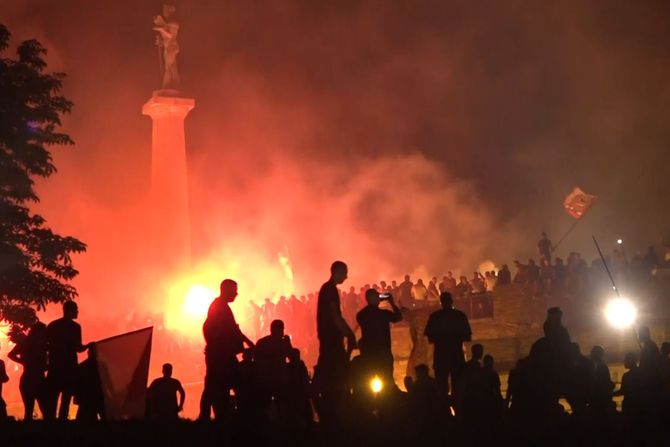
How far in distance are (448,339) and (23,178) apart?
9.11m

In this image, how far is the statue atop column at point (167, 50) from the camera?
41125 mm

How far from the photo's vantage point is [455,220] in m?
47.6

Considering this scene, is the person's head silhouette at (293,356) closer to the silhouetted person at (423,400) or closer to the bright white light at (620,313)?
the silhouetted person at (423,400)

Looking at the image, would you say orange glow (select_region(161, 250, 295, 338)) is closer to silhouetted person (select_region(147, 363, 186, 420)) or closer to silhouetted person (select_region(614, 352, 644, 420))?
silhouetted person (select_region(147, 363, 186, 420))

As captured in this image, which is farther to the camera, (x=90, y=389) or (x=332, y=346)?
(x=90, y=389)

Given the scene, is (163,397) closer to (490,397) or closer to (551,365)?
(490,397)

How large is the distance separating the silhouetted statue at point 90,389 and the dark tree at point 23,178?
6.35 meters

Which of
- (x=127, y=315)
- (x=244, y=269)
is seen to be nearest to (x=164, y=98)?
(x=127, y=315)

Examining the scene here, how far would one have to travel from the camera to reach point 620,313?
68.8ft

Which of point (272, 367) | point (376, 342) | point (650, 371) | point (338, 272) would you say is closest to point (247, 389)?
point (272, 367)

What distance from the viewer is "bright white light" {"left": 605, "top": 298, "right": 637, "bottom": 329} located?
2030cm

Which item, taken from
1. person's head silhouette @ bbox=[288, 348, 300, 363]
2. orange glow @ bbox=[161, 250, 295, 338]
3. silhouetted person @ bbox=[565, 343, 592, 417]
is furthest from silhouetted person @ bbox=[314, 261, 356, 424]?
orange glow @ bbox=[161, 250, 295, 338]

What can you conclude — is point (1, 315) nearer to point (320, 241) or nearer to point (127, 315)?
point (127, 315)

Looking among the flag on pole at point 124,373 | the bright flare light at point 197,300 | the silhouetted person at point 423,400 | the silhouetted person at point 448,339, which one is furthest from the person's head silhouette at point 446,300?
the bright flare light at point 197,300
